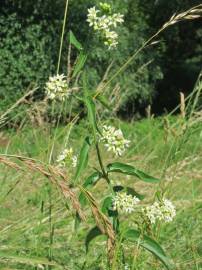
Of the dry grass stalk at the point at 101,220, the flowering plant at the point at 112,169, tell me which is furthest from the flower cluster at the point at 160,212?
the dry grass stalk at the point at 101,220

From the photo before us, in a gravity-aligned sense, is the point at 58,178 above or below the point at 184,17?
below

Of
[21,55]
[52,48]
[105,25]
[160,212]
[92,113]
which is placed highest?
[52,48]

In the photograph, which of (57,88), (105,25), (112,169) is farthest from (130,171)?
(105,25)

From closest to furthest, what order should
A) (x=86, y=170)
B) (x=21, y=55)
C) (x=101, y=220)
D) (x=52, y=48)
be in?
(x=101, y=220) → (x=86, y=170) → (x=21, y=55) → (x=52, y=48)

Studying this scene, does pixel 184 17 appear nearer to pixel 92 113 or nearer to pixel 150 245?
pixel 92 113

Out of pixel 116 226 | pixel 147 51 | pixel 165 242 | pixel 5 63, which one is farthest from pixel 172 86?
pixel 116 226

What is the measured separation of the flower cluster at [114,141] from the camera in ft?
6.00

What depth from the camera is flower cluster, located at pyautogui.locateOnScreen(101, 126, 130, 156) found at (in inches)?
72.0

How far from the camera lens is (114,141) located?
1839 mm

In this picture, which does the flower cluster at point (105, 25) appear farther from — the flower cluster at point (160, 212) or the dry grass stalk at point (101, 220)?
the dry grass stalk at point (101, 220)

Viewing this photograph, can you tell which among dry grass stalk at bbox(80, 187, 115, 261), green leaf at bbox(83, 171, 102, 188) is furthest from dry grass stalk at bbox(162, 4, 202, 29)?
dry grass stalk at bbox(80, 187, 115, 261)

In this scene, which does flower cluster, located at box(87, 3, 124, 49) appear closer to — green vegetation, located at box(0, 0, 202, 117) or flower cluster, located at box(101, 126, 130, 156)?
flower cluster, located at box(101, 126, 130, 156)

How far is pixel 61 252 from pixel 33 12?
6951 millimetres

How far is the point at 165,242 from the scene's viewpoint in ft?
10.5
